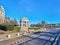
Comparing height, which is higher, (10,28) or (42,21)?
(42,21)

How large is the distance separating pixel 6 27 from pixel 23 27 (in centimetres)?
2883

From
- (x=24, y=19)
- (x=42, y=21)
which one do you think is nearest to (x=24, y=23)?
(x=24, y=19)

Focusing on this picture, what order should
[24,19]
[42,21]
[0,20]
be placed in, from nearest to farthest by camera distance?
[0,20] → [24,19] → [42,21]

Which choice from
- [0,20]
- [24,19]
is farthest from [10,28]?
[24,19]

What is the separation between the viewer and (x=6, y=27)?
194 feet

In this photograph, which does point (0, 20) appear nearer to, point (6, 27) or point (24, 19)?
point (6, 27)

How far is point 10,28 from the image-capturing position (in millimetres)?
61625

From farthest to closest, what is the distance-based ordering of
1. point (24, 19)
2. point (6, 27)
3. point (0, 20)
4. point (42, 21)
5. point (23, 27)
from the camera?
1. point (42, 21)
2. point (24, 19)
3. point (23, 27)
4. point (0, 20)
5. point (6, 27)

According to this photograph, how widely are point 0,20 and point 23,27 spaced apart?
682 inches

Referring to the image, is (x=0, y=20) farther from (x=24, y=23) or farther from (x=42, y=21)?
(x=42, y=21)

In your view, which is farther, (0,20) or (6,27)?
(0,20)

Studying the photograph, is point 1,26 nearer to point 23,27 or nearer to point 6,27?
point 6,27

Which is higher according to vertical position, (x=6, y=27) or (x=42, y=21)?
(x=42, y=21)

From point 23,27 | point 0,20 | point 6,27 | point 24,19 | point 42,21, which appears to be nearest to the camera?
point 6,27
